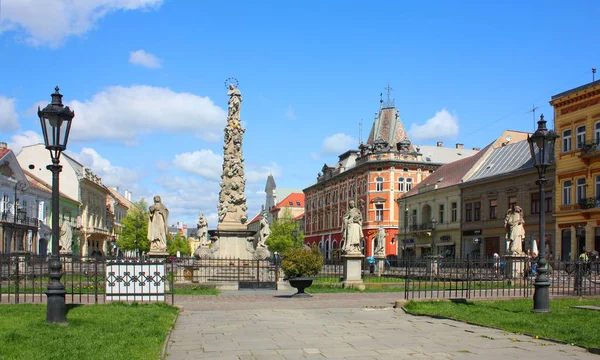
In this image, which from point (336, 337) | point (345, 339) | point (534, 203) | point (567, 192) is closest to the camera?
point (345, 339)

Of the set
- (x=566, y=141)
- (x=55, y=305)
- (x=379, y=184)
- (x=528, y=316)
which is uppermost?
(x=566, y=141)

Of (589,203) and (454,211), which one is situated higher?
(589,203)

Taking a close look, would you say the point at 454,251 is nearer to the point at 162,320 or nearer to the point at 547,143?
the point at 547,143

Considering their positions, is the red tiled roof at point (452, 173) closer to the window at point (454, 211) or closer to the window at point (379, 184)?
the window at point (454, 211)

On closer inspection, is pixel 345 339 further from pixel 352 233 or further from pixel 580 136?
pixel 580 136

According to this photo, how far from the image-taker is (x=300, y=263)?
64.3 feet

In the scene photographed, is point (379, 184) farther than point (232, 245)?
Yes

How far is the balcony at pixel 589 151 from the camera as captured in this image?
3878cm

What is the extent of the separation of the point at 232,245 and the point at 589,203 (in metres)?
23.8

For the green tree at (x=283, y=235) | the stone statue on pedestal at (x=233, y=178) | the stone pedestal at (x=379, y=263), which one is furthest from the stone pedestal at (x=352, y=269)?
the green tree at (x=283, y=235)

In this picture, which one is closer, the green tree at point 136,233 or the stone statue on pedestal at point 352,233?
the stone statue on pedestal at point 352,233

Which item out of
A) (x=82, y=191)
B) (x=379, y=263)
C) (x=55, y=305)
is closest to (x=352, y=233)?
(x=379, y=263)

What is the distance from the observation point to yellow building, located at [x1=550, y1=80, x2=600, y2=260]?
128 feet

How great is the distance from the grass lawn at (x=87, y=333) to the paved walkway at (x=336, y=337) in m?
0.42
